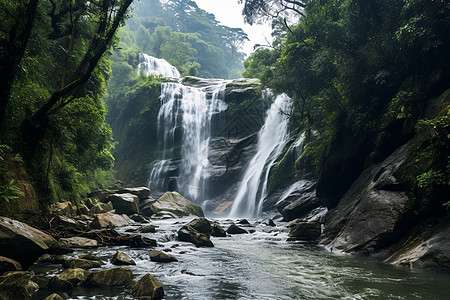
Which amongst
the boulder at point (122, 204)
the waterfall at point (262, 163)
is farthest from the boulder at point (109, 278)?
the waterfall at point (262, 163)

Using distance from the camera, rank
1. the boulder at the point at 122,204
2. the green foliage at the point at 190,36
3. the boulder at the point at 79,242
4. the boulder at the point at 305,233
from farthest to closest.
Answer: the green foliage at the point at 190,36 → the boulder at the point at 122,204 → the boulder at the point at 305,233 → the boulder at the point at 79,242

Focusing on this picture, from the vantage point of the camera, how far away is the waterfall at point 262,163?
68.8ft

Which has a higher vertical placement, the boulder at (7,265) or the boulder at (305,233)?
the boulder at (7,265)

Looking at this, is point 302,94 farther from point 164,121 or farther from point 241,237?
point 164,121

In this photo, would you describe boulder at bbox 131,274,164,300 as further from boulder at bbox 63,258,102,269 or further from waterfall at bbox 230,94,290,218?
waterfall at bbox 230,94,290,218

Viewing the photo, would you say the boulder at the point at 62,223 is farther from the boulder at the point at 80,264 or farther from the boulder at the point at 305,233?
the boulder at the point at 305,233

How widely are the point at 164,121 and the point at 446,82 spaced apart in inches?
1073

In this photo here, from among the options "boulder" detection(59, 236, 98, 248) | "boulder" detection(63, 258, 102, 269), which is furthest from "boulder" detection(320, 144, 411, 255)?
"boulder" detection(59, 236, 98, 248)

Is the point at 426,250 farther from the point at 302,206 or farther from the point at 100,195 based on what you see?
the point at 100,195

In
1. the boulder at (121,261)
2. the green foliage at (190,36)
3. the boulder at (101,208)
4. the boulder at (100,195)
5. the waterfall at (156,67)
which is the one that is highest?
the green foliage at (190,36)

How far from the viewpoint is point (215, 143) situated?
2989 centimetres

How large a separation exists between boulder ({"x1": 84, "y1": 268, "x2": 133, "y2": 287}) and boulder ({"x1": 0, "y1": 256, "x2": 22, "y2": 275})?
1.04m

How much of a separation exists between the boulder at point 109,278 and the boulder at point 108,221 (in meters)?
6.67

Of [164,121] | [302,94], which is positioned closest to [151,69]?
[164,121]
